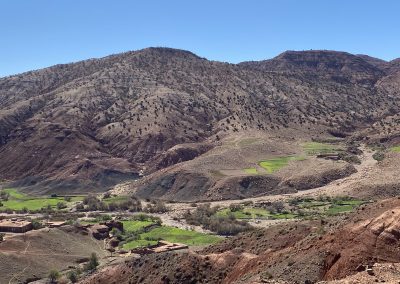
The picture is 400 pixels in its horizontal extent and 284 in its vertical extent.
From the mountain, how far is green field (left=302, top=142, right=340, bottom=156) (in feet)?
45.9

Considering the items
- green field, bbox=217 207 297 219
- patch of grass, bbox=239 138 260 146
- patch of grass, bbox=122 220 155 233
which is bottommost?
green field, bbox=217 207 297 219

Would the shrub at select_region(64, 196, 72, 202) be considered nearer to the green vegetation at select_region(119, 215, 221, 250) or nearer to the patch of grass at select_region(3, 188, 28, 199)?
the patch of grass at select_region(3, 188, 28, 199)

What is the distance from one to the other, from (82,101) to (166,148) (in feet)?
135

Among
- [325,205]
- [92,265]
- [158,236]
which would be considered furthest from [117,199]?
[92,265]

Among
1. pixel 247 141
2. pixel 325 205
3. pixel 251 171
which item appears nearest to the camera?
pixel 325 205

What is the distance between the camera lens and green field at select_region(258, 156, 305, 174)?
372 ft

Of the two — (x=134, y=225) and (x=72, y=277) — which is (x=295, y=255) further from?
(x=134, y=225)

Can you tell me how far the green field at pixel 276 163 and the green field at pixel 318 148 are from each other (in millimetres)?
5690

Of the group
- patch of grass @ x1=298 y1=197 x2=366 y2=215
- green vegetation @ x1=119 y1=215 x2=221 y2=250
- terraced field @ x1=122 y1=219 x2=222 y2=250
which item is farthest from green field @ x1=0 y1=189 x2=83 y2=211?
patch of grass @ x1=298 y1=197 x2=366 y2=215

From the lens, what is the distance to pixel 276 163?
118m

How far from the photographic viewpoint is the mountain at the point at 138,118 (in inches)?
5074

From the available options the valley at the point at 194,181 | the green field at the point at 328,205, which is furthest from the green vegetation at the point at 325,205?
the valley at the point at 194,181

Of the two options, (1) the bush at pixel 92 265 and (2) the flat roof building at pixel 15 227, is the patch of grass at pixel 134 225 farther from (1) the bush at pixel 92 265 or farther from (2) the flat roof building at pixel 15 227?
(1) the bush at pixel 92 265

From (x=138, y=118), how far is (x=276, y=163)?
47978 mm
